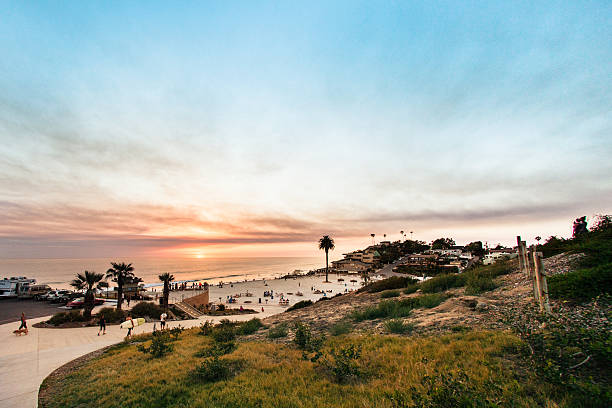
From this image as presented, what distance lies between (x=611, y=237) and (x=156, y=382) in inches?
823

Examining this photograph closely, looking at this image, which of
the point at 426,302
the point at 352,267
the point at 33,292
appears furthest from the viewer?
the point at 352,267

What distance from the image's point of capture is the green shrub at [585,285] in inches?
296

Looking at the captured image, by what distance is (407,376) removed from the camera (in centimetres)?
577

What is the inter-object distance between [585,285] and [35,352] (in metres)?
25.2

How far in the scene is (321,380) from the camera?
20.6ft

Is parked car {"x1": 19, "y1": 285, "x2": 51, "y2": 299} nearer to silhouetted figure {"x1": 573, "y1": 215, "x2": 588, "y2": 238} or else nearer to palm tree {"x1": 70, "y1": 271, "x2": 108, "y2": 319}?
palm tree {"x1": 70, "y1": 271, "x2": 108, "y2": 319}

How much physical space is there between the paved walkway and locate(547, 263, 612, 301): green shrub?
1714 centimetres

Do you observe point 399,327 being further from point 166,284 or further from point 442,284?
point 166,284

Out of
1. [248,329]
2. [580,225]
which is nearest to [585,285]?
[248,329]

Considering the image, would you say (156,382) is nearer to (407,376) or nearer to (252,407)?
(252,407)

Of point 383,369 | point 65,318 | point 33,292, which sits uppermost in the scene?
point 383,369

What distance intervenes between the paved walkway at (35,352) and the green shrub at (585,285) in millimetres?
17136

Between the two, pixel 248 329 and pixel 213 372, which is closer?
pixel 213 372

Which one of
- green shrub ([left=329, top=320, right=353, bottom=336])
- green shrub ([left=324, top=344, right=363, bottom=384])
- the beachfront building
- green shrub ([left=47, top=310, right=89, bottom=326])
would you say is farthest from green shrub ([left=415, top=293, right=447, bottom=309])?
the beachfront building
